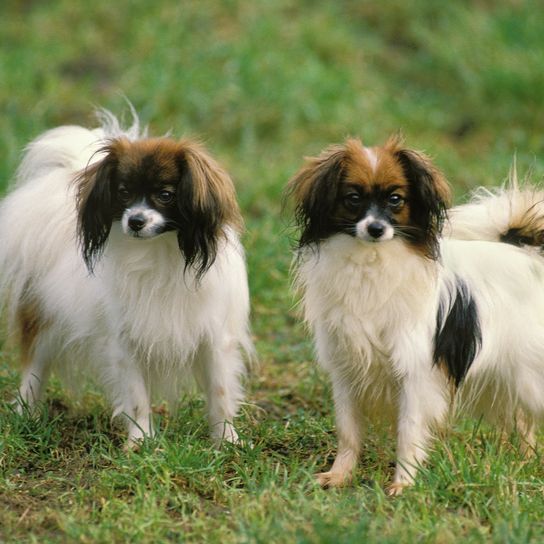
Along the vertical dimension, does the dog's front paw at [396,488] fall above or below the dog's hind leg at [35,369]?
above

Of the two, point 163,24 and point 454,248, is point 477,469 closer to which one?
point 454,248

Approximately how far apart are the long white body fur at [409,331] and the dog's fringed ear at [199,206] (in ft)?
1.41

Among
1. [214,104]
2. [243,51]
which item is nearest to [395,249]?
[214,104]

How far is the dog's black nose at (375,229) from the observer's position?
179 inches

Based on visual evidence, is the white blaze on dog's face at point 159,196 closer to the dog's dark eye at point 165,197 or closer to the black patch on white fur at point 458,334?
the dog's dark eye at point 165,197

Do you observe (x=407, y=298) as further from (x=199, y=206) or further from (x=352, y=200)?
(x=199, y=206)

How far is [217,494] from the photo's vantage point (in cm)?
467

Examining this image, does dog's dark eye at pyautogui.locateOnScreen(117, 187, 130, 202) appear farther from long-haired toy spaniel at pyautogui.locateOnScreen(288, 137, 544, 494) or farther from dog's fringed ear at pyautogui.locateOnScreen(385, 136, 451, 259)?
dog's fringed ear at pyautogui.locateOnScreen(385, 136, 451, 259)

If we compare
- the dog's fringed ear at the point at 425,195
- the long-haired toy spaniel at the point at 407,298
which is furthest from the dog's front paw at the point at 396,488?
the dog's fringed ear at the point at 425,195

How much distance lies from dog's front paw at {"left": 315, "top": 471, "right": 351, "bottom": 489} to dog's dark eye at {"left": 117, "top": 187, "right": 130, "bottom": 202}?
1504 mm

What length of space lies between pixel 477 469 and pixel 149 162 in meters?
1.94

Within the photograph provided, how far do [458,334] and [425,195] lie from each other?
652 mm

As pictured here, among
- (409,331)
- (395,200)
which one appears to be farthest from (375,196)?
(409,331)

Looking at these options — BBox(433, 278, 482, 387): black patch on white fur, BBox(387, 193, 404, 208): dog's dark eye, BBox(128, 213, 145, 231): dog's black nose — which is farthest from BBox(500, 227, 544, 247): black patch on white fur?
BBox(128, 213, 145, 231): dog's black nose
